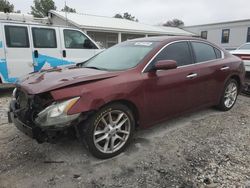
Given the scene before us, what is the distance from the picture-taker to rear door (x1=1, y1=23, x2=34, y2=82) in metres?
6.40

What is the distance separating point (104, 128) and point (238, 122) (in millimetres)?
2856

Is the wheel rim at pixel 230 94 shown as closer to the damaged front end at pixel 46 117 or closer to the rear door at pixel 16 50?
the damaged front end at pixel 46 117

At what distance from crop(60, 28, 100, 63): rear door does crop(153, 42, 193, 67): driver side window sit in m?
4.43

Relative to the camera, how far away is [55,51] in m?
7.26

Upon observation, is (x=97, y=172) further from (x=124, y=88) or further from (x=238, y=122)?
(x=238, y=122)

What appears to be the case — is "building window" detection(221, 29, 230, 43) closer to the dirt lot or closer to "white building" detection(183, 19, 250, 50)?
"white building" detection(183, 19, 250, 50)

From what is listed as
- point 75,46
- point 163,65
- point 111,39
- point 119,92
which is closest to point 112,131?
point 119,92

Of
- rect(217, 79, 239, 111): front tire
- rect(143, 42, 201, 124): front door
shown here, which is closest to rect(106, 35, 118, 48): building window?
rect(217, 79, 239, 111): front tire

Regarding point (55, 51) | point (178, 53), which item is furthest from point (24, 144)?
point (55, 51)

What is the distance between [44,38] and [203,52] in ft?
15.7

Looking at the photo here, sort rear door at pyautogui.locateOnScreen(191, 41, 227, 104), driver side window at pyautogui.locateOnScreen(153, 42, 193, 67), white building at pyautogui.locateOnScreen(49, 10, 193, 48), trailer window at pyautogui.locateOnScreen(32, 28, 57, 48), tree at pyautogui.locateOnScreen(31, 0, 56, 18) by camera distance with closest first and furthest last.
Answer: driver side window at pyautogui.locateOnScreen(153, 42, 193, 67)
rear door at pyautogui.locateOnScreen(191, 41, 227, 104)
trailer window at pyautogui.locateOnScreen(32, 28, 57, 48)
white building at pyautogui.locateOnScreen(49, 10, 193, 48)
tree at pyautogui.locateOnScreen(31, 0, 56, 18)

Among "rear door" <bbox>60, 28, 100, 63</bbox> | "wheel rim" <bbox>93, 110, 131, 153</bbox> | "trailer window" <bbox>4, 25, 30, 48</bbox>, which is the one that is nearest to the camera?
"wheel rim" <bbox>93, 110, 131, 153</bbox>

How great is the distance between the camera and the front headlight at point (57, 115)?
2.65m

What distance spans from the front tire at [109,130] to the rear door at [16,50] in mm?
4645
